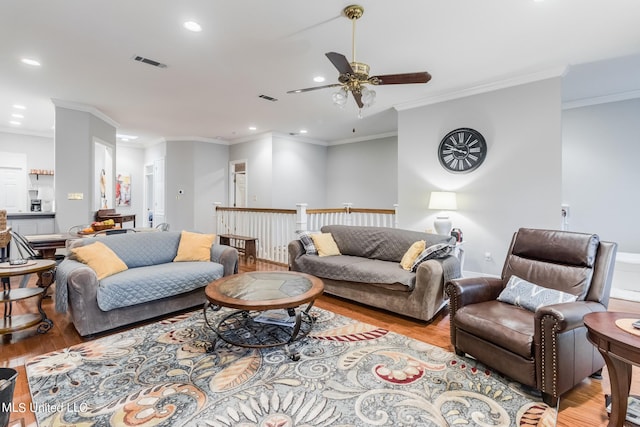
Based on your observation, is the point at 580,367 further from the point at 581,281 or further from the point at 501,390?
the point at 581,281

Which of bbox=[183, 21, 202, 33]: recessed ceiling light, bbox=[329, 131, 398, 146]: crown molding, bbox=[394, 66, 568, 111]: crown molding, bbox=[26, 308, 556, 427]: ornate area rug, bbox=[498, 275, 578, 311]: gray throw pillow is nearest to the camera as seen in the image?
bbox=[26, 308, 556, 427]: ornate area rug

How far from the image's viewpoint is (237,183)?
893 cm

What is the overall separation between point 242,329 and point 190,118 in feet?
16.2

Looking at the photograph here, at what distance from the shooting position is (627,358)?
1.46 meters

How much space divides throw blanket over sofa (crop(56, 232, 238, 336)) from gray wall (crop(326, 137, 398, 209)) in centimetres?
491

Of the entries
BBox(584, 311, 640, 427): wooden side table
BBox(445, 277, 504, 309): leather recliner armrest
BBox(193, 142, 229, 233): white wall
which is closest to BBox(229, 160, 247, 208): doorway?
BBox(193, 142, 229, 233): white wall

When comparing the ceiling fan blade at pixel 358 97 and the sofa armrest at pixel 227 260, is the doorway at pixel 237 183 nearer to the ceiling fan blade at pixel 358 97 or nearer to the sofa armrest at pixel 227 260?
the sofa armrest at pixel 227 260

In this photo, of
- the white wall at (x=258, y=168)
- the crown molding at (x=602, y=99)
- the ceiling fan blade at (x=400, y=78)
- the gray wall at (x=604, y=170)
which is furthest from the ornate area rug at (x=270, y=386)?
the white wall at (x=258, y=168)

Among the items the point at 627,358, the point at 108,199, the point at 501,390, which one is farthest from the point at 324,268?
the point at 108,199

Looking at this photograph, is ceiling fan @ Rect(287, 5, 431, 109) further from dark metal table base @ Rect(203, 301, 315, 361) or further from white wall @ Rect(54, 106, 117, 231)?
white wall @ Rect(54, 106, 117, 231)

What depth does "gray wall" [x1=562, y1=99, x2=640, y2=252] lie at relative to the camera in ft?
15.6

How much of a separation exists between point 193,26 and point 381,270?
10.2 ft

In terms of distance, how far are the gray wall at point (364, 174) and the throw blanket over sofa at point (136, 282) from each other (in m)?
4.91

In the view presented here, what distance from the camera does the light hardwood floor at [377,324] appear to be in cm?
185
